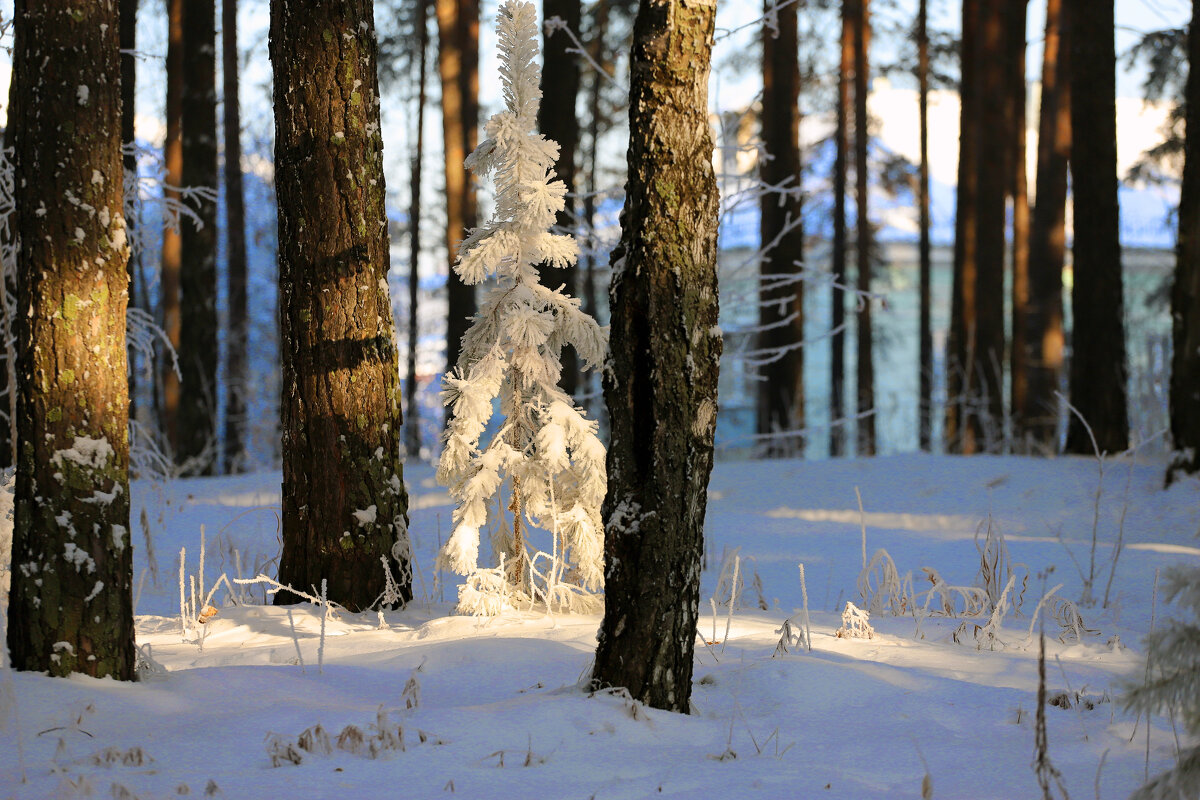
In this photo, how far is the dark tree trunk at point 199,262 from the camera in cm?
1145

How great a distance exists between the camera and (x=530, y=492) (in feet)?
14.5

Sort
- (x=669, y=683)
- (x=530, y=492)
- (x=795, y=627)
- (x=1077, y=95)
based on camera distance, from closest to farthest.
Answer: (x=669, y=683) → (x=795, y=627) → (x=530, y=492) → (x=1077, y=95)

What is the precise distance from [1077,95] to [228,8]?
11355mm

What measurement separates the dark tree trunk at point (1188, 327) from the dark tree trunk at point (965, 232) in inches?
263

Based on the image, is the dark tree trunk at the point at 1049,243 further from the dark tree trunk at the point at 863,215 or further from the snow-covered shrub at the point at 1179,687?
the snow-covered shrub at the point at 1179,687

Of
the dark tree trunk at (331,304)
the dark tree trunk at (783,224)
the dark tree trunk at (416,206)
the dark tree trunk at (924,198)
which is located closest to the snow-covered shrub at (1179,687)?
the dark tree trunk at (331,304)

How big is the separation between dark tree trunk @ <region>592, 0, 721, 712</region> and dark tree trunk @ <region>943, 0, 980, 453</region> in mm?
12469

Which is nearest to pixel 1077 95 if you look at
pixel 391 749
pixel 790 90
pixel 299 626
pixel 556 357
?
pixel 790 90

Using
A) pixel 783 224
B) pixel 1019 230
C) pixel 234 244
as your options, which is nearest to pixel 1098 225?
pixel 783 224

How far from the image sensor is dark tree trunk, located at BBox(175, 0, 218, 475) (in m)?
11.5

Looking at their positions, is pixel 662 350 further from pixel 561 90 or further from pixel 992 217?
pixel 992 217

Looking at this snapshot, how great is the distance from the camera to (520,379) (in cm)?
451

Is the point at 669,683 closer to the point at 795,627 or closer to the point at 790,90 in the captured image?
the point at 795,627

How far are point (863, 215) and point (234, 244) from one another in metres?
11.0
